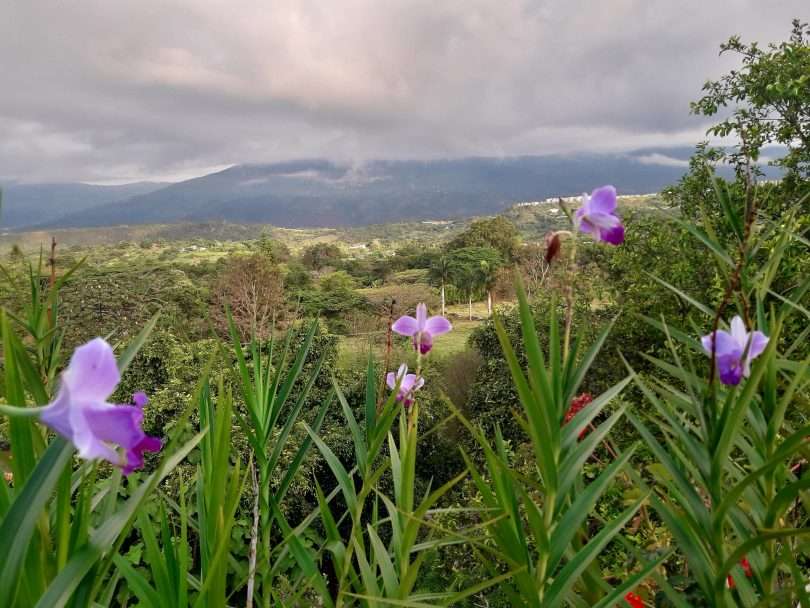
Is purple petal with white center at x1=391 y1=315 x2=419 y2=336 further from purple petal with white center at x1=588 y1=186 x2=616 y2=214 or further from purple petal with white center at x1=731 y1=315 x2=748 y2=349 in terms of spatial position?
purple petal with white center at x1=731 y1=315 x2=748 y2=349

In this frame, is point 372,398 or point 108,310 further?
point 108,310

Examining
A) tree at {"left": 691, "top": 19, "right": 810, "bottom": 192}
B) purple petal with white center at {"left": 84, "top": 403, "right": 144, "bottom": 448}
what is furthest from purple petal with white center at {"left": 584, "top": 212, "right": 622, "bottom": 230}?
tree at {"left": 691, "top": 19, "right": 810, "bottom": 192}

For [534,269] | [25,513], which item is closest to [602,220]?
[25,513]

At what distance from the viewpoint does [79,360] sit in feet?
1.30

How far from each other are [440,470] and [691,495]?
11.2 meters

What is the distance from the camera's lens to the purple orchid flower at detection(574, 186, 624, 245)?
0.81 metres

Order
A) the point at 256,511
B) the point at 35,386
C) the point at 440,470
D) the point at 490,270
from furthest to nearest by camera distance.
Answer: the point at 490,270, the point at 440,470, the point at 256,511, the point at 35,386

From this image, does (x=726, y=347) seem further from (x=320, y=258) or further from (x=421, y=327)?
(x=320, y=258)

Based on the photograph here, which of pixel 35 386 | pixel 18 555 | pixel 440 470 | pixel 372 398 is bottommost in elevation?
pixel 440 470

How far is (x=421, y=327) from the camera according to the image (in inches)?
49.2

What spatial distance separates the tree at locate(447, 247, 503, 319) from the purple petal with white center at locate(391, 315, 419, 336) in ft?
84.4

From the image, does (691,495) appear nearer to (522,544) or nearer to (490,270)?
(522,544)

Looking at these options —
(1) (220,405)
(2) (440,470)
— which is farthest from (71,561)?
(2) (440,470)

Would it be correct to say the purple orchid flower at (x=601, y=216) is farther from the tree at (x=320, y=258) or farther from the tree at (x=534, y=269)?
the tree at (x=320, y=258)
